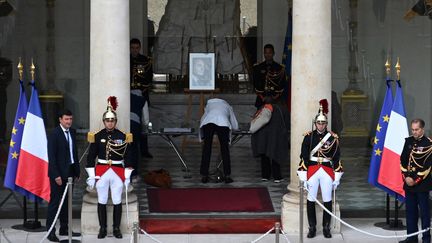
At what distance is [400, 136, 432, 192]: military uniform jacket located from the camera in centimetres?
1858

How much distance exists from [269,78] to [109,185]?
218 inches

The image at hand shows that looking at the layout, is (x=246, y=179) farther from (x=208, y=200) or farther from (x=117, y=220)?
(x=117, y=220)

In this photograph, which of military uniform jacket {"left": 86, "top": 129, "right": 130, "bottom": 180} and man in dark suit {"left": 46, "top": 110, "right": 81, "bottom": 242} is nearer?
man in dark suit {"left": 46, "top": 110, "right": 81, "bottom": 242}

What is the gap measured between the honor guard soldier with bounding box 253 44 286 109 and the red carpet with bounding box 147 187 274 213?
246cm

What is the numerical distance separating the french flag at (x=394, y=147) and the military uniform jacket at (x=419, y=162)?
3.98 ft

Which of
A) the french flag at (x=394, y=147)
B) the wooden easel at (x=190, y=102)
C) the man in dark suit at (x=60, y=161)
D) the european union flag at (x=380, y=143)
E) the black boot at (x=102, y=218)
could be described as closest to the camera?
the man in dark suit at (x=60, y=161)

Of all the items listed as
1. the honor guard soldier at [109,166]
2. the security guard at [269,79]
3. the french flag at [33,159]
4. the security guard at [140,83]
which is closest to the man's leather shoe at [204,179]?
the security guard at [140,83]

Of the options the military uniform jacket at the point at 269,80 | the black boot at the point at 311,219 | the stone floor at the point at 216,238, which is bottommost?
the stone floor at the point at 216,238

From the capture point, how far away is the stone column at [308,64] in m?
19.4

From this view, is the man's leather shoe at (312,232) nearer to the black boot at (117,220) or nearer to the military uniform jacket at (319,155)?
the military uniform jacket at (319,155)

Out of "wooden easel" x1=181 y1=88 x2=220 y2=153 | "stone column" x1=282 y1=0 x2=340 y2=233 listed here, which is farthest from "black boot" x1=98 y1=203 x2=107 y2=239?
"wooden easel" x1=181 y1=88 x2=220 y2=153

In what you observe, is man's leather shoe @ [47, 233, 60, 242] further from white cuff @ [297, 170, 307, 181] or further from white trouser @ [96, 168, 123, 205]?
white cuff @ [297, 170, 307, 181]

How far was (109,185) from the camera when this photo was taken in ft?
62.8

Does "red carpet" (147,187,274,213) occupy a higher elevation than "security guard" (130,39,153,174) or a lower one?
lower
